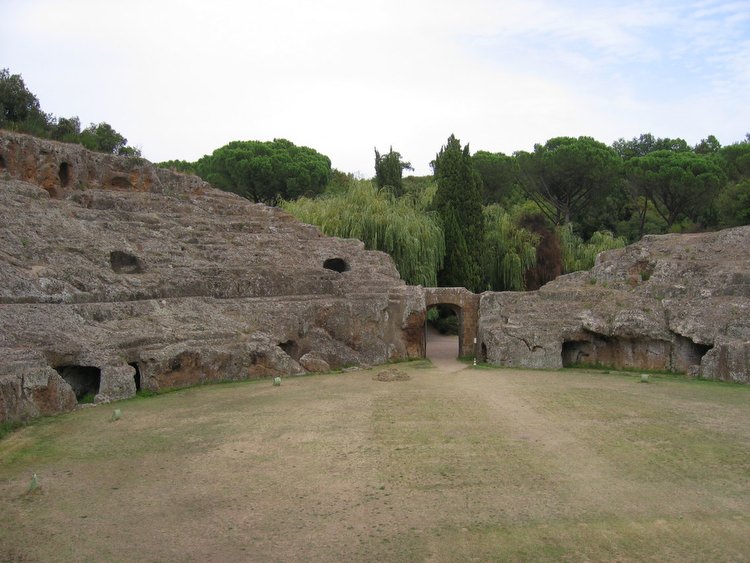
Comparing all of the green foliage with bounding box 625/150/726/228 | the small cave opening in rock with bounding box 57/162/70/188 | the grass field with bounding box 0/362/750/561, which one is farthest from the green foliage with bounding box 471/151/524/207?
the grass field with bounding box 0/362/750/561

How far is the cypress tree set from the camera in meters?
28.1

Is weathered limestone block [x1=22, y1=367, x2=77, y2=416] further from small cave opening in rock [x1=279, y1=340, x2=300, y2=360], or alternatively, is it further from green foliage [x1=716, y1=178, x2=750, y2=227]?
green foliage [x1=716, y1=178, x2=750, y2=227]

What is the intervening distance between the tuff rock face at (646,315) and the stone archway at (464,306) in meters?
0.63

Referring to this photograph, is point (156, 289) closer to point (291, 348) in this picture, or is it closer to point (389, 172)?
point (291, 348)

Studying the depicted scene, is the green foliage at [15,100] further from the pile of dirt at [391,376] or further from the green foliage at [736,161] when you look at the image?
the green foliage at [736,161]

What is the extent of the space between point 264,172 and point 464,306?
20228 mm

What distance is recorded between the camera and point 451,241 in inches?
1113

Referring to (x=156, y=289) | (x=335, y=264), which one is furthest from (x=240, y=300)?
(x=335, y=264)

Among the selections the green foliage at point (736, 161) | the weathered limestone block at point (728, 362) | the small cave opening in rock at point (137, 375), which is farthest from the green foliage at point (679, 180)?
the small cave opening in rock at point (137, 375)

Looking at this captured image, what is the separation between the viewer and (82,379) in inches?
540

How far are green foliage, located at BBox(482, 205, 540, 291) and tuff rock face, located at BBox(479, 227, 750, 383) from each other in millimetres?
9139

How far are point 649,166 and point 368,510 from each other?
33.5 metres

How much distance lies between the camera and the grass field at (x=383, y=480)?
21.6ft

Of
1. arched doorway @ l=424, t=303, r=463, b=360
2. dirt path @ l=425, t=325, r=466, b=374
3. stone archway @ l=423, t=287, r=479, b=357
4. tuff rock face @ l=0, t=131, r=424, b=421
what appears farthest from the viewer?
arched doorway @ l=424, t=303, r=463, b=360
